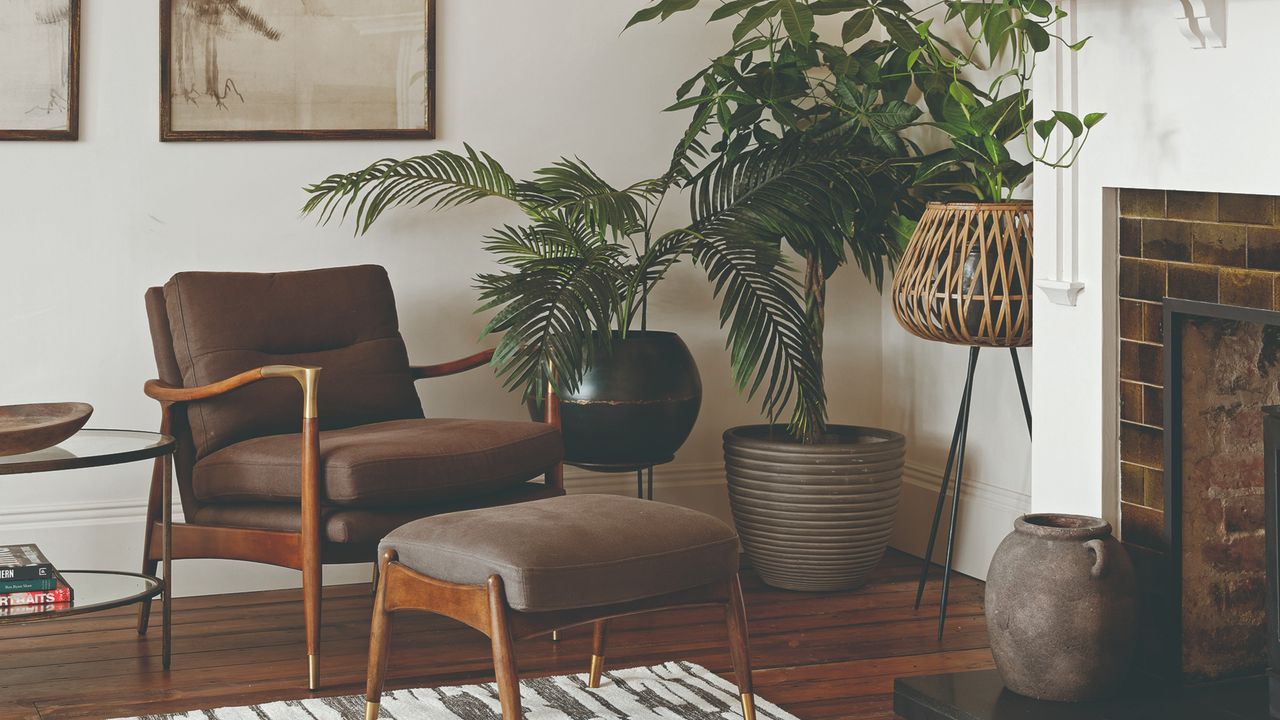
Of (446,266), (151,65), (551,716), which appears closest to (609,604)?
(551,716)

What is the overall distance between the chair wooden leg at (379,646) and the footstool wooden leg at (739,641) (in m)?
0.61

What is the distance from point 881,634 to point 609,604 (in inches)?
49.4

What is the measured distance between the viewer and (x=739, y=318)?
3654 mm

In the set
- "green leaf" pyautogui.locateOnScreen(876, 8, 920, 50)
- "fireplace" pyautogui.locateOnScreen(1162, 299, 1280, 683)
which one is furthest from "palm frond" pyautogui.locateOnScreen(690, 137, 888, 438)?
"fireplace" pyautogui.locateOnScreen(1162, 299, 1280, 683)

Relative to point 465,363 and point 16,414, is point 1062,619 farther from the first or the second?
point 16,414

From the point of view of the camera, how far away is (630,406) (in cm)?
378

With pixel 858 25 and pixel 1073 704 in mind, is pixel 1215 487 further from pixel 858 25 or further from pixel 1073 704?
pixel 858 25

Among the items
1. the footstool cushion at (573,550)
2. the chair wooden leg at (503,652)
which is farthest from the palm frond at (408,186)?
the chair wooden leg at (503,652)

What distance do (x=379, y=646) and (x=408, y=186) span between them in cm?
164

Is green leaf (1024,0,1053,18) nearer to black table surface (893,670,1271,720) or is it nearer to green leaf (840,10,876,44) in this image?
green leaf (840,10,876,44)

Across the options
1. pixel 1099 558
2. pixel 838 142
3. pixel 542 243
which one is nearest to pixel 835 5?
pixel 838 142

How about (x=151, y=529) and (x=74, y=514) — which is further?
(x=74, y=514)

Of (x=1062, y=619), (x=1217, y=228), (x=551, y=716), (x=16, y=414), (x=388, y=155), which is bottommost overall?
(x=551, y=716)

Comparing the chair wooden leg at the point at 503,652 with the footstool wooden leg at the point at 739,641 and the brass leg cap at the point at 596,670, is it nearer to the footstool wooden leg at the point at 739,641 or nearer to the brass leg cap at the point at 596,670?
the footstool wooden leg at the point at 739,641
